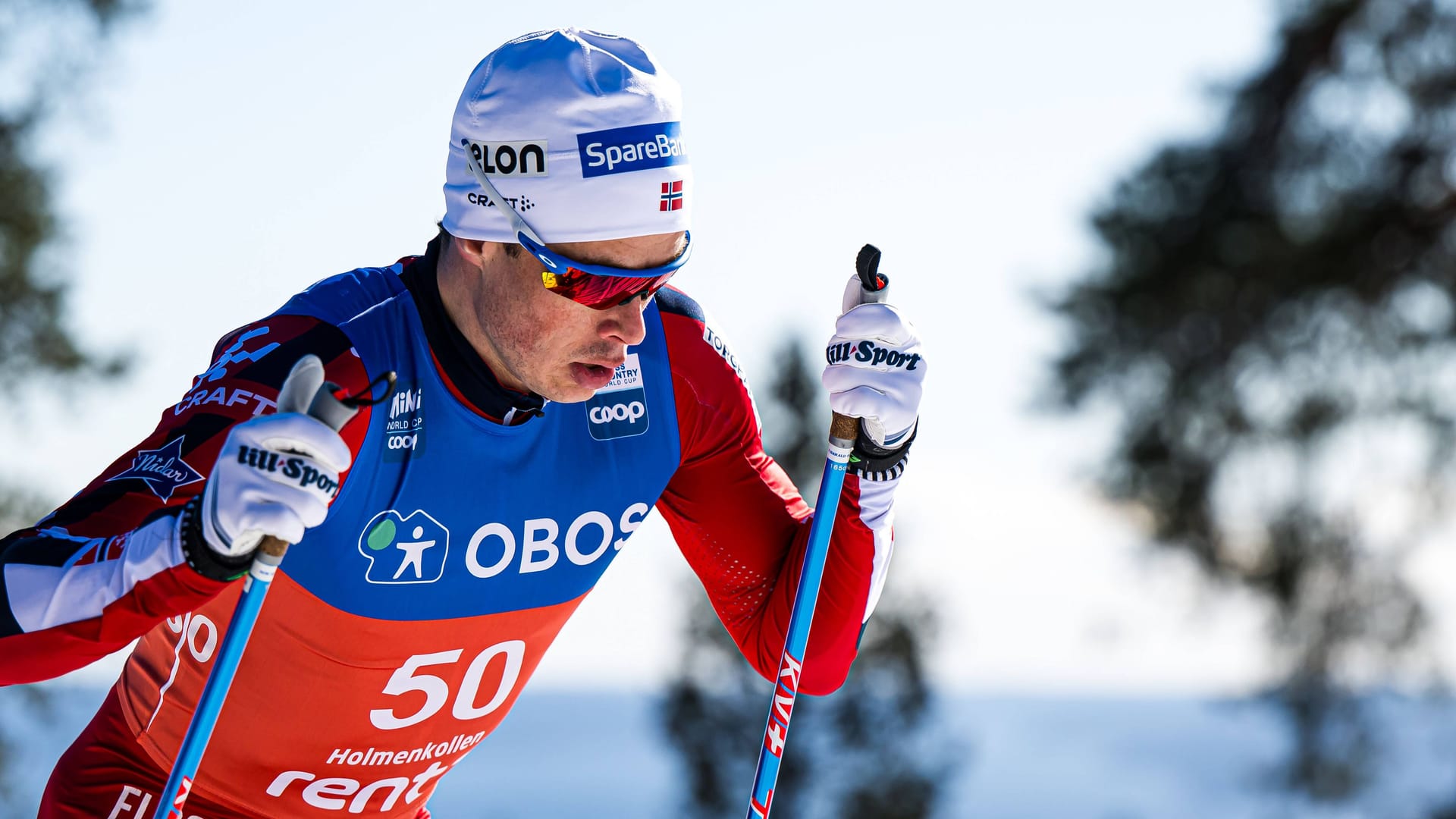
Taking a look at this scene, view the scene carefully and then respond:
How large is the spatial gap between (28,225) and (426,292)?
514 inches

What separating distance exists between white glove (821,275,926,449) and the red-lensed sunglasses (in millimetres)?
409

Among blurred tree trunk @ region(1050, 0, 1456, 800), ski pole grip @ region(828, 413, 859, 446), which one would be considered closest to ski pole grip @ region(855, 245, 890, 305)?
ski pole grip @ region(828, 413, 859, 446)

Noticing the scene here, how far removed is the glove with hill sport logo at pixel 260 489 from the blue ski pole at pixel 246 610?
31mm

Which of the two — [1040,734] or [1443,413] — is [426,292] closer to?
[1443,413]

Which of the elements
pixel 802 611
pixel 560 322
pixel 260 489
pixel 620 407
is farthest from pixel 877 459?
pixel 260 489

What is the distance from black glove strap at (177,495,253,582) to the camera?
2.38 m

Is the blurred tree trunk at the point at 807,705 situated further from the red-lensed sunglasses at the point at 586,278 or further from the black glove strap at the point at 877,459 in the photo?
the red-lensed sunglasses at the point at 586,278

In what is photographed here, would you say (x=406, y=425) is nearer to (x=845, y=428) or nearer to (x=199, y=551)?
(x=199, y=551)

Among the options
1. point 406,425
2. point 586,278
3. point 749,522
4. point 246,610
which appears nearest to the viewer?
point 246,610

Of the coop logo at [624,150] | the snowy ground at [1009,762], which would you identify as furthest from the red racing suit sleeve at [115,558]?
the snowy ground at [1009,762]

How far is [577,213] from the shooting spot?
288cm

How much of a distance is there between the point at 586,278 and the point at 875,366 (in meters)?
0.62

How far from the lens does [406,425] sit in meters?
2.97

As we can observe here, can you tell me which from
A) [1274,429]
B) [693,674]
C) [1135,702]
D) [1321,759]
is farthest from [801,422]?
[1135,702]
